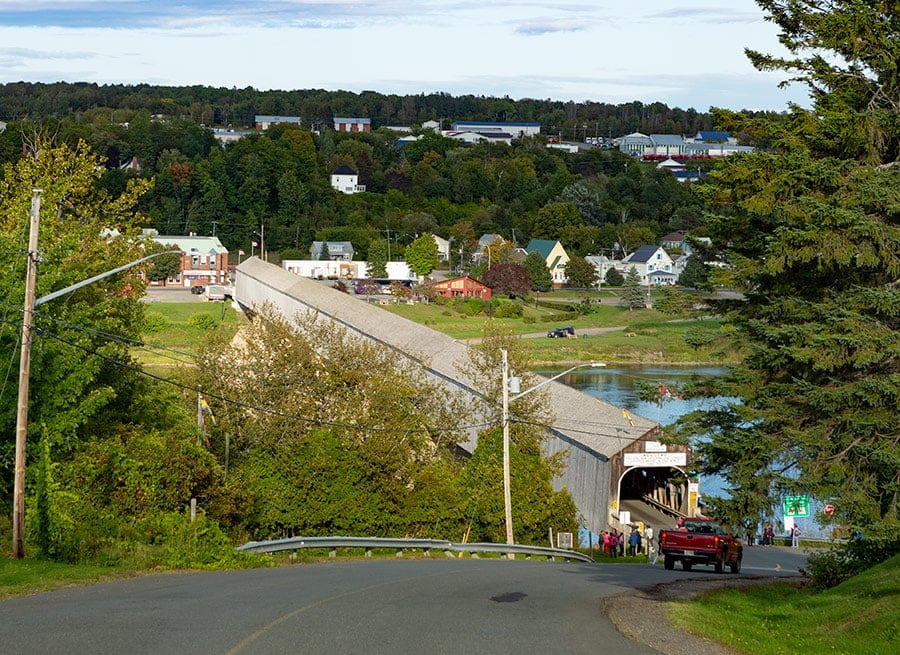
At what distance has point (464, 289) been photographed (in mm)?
136000

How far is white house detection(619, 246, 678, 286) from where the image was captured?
162788 millimetres

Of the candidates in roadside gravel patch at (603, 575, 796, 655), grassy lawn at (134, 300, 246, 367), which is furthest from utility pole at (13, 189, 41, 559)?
grassy lawn at (134, 300, 246, 367)

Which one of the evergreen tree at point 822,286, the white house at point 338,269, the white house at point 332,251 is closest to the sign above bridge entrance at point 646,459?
the evergreen tree at point 822,286

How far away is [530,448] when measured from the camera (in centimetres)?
4034

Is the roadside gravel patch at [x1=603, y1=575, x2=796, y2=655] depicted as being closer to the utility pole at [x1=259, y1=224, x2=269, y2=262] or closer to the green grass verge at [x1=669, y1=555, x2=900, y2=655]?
the green grass verge at [x1=669, y1=555, x2=900, y2=655]

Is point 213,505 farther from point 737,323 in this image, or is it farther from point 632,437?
point 632,437

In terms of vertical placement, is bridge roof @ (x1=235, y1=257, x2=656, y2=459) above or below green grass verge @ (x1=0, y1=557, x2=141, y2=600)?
below

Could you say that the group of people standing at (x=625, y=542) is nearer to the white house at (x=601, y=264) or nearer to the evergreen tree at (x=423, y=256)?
the evergreen tree at (x=423, y=256)

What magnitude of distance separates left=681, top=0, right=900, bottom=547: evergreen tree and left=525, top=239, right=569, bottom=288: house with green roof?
442 feet

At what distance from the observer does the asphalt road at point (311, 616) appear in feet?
42.5

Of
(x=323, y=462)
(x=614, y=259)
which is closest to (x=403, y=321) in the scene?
(x=323, y=462)

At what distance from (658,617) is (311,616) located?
4.73 m

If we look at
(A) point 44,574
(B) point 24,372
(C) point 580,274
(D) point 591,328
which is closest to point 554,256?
(C) point 580,274

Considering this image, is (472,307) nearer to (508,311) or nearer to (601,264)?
(508,311)
